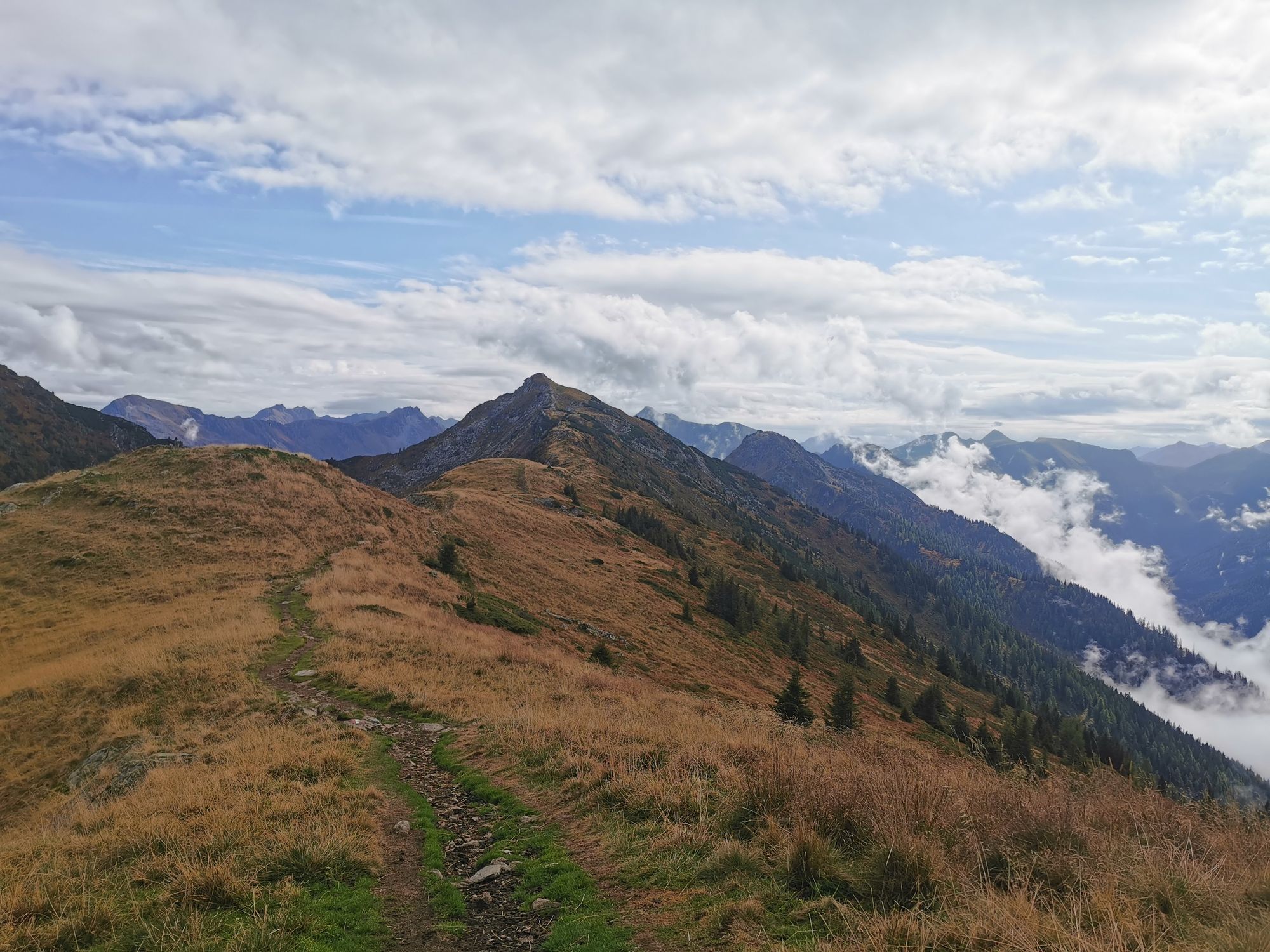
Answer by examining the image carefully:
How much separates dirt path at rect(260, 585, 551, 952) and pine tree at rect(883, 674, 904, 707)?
8628cm

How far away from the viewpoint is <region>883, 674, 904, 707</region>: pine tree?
8700cm

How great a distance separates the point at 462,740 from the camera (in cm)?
1606

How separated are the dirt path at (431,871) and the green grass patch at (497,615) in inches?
788

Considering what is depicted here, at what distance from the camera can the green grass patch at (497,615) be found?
123ft

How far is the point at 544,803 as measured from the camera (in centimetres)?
1128

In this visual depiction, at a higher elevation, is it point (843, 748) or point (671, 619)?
point (843, 748)

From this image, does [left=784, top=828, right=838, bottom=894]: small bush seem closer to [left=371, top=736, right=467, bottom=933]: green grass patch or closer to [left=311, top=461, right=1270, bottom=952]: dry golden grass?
[left=311, top=461, right=1270, bottom=952]: dry golden grass

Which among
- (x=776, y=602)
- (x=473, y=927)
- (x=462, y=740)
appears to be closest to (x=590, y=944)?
(x=473, y=927)

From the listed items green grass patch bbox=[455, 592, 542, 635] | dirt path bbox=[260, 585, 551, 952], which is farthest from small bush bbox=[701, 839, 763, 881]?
green grass patch bbox=[455, 592, 542, 635]

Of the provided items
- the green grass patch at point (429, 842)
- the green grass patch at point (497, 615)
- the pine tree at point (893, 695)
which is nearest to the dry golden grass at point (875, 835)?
the green grass patch at point (429, 842)

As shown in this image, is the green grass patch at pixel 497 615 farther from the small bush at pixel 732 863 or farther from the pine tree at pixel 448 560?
the small bush at pixel 732 863

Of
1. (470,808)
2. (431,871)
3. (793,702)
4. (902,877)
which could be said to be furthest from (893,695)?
(902,877)

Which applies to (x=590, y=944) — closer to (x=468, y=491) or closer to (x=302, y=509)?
(x=302, y=509)

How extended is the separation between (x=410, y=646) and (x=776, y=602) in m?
109
